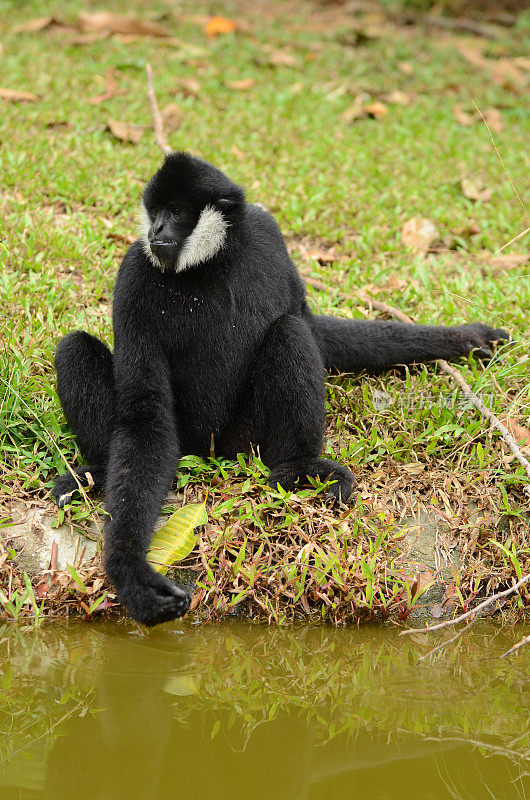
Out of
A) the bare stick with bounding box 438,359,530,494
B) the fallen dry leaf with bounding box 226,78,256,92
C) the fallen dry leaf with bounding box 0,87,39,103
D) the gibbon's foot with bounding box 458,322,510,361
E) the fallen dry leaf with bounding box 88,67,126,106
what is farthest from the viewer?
the fallen dry leaf with bounding box 226,78,256,92

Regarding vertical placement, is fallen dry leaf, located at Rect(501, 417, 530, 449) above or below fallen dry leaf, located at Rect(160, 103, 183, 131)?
below

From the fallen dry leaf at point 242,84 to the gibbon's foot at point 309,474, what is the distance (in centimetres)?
650

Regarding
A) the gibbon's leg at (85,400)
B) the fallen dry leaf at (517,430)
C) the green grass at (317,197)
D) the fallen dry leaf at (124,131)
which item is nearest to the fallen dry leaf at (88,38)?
the green grass at (317,197)

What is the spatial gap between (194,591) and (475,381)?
2118mm

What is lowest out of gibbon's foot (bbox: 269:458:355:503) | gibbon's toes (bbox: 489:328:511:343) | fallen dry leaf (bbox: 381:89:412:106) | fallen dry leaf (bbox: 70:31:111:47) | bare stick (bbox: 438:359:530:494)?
gibbon's foot (bbox: 269:458:355:503)

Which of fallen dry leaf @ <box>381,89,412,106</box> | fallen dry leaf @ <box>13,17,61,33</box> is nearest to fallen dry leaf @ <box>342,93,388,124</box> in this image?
fallen dry leaf @ <box>381,89,412,106</box>

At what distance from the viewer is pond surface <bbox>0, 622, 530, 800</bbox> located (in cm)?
272

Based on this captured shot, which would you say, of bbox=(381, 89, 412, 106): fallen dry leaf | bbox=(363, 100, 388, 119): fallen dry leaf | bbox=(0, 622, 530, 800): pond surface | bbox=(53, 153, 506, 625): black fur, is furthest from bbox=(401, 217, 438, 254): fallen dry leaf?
bbox=(0, 622, 530, 800): pond surface

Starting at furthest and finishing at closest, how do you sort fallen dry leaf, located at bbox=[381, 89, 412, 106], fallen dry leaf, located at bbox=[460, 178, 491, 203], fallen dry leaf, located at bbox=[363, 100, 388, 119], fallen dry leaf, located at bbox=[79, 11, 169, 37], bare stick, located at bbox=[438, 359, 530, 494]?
1. fallen dry leaf, located at bbox=[79, 11, 169, 37]
2. fallen dry leaf, located at bbox=[381, 89, 412, 106]
3. fallen dry leaf, located at bbox=[363, 100, 388, 119]
4. fallen dry leaf, located at bbox=[460, 178, 491, 203]
5. bare stick, located at bbox=[438, 359, 530, 494]

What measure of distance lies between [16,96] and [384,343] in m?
5.38

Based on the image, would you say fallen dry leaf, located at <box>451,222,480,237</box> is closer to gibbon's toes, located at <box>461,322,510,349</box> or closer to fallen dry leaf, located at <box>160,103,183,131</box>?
gibbon's toes, located at <box>461,322,510,349</box>

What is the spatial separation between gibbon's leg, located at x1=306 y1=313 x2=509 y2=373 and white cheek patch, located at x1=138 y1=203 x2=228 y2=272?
0.93 m

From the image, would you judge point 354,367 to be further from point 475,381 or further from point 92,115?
point 92,115

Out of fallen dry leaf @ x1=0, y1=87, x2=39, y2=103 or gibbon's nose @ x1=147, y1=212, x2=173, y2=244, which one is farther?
fallen dry leaf @ x1=0, y1=87, x2=39, y2=103
